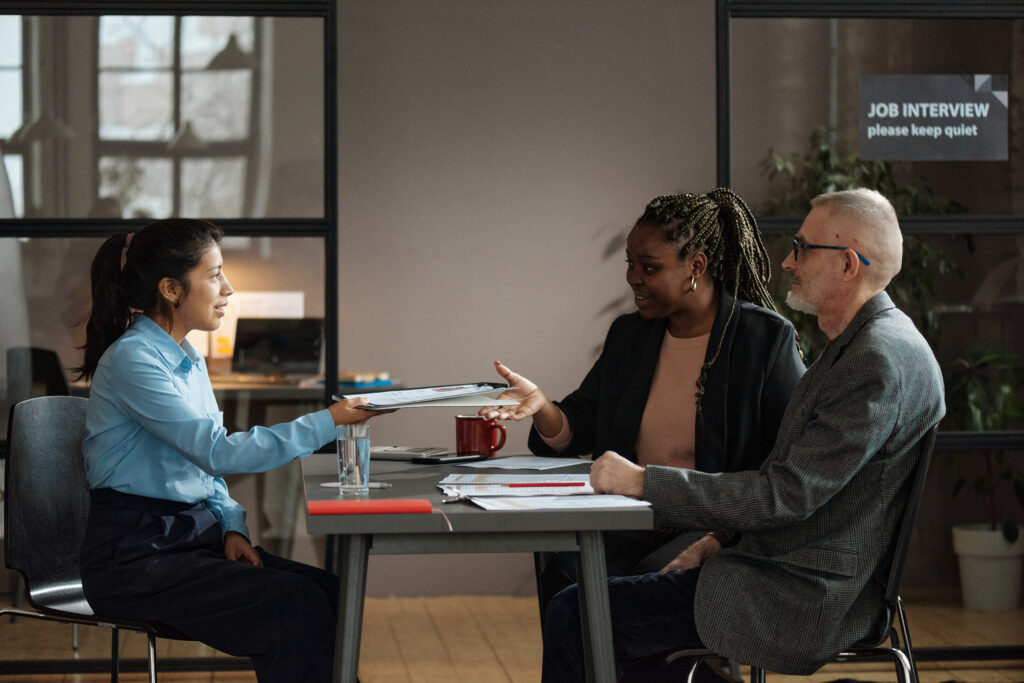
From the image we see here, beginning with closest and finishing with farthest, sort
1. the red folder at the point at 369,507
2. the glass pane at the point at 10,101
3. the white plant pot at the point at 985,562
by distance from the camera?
1. the red folder at the point at 369,507
2. the glass pane at the point at 10,101
3. the white plant pot at the point at 985,562

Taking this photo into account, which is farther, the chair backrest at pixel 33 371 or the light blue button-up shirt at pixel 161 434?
the chair backrest at pixel 33 371

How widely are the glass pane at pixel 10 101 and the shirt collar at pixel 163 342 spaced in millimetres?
1442

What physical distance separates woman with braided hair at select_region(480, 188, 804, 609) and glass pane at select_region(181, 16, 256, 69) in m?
1.62

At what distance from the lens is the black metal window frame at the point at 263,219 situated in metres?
3.57

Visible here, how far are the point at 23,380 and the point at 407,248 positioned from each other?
215cm

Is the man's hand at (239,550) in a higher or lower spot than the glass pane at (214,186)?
lower

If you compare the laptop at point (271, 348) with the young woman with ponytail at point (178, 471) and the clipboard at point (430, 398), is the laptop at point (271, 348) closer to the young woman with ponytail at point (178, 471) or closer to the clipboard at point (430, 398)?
the young woman with ponytail at point (178, 471)

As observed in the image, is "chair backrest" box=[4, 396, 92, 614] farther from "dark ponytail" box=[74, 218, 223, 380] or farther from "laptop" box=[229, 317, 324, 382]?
"laptop" box=[229, 317, 324, 382]

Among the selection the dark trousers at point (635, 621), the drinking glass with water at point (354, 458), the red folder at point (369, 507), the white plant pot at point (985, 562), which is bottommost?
the white plant pot at point (985, 562)

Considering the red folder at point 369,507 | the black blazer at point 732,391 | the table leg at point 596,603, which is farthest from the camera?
the black blazer at point 732,391

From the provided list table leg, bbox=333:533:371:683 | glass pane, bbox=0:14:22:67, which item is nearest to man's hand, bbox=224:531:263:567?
table leg, bbox=333:533:371:683

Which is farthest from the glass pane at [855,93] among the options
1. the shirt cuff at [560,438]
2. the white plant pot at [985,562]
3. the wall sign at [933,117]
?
the shirt cuff at [560,438]

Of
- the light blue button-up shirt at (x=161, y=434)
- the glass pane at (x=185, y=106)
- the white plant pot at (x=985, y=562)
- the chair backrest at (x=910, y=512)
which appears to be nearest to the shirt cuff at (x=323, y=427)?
the light blue button-up shirt at (x=161, y=434)

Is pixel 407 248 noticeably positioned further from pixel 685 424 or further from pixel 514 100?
pixel 685 424
